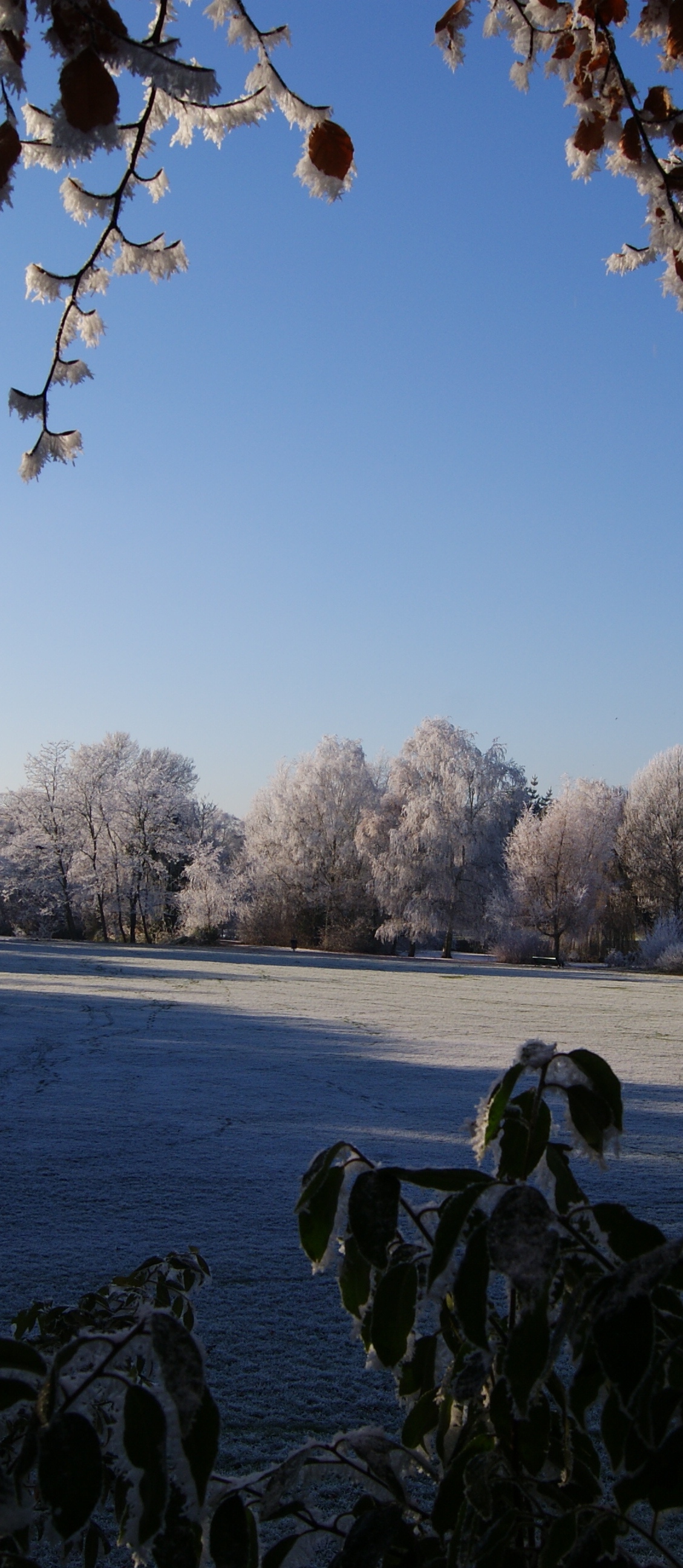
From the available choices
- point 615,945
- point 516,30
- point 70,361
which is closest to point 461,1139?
point 70,361

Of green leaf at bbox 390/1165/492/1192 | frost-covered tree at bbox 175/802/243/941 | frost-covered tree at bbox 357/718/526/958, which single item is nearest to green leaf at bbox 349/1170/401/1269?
green leaf at bbox 390/1165/492/1192

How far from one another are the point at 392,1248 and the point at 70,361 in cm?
127

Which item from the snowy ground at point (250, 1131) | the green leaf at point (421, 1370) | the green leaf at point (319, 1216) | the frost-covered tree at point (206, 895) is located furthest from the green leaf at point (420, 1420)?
the frost-covered tree at point (206, 895)

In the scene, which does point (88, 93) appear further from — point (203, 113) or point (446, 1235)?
point (446, 1235)

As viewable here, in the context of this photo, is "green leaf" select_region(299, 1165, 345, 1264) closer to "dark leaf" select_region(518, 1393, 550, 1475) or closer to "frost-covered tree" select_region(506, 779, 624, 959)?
"dark leaf" select_region(518, 1393, 550, 1475)

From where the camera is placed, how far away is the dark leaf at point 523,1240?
506 mm

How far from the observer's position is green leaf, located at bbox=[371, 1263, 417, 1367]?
0.66m

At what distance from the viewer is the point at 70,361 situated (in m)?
1.39

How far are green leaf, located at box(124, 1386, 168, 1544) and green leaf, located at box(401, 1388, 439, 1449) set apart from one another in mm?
349

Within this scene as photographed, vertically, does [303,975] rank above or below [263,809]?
below

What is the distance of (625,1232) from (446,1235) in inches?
4.7

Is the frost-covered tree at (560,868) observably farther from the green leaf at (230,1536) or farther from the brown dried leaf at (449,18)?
the green leaf at (230,1536)

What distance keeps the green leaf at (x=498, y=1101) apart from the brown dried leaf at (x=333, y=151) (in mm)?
1173

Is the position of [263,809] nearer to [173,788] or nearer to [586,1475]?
[173,788]
